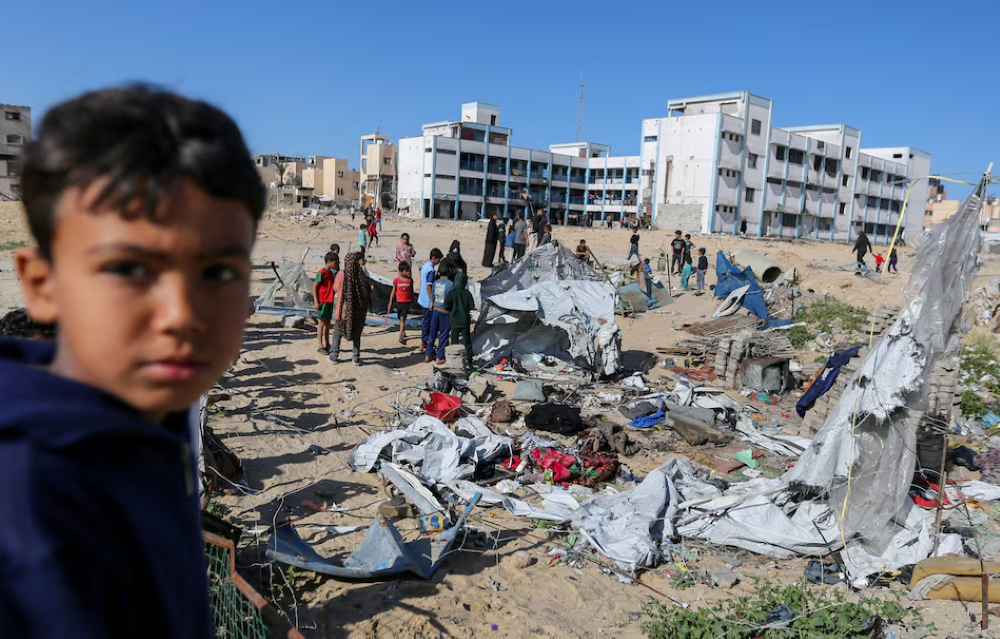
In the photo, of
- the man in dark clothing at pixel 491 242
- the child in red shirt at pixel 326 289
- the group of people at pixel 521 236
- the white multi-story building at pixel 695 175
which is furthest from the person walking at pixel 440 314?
the white multi-story building at pixel 695 175

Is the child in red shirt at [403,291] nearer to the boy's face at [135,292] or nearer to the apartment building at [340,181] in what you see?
the boy's face at [135,292]

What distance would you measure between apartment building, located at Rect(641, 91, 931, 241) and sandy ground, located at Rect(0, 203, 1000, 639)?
1559 inches

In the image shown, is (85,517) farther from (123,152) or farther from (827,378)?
(827,378)

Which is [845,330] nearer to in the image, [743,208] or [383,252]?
[383,252]

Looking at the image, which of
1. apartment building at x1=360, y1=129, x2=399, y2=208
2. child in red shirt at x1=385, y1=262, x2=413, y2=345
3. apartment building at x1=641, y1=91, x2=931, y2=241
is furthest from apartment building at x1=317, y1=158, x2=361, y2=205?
child in red shirt at x1=385, y1=262, x2=413, y2=345

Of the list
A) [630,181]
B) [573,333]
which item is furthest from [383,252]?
[630,181]

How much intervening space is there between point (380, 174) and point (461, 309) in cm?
5359

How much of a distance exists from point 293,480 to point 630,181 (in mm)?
55012

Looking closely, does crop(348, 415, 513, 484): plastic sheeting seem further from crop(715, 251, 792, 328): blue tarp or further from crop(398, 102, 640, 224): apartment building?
crop(398, 102, 640, 224): apartment building

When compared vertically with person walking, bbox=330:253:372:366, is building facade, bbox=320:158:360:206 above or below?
above

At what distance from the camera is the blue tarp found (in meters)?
14.6

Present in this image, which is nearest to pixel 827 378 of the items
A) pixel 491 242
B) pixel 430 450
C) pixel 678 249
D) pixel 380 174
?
pixel 430 450

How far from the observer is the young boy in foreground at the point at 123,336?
58 centimetres

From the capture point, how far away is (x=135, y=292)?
0.67 m
